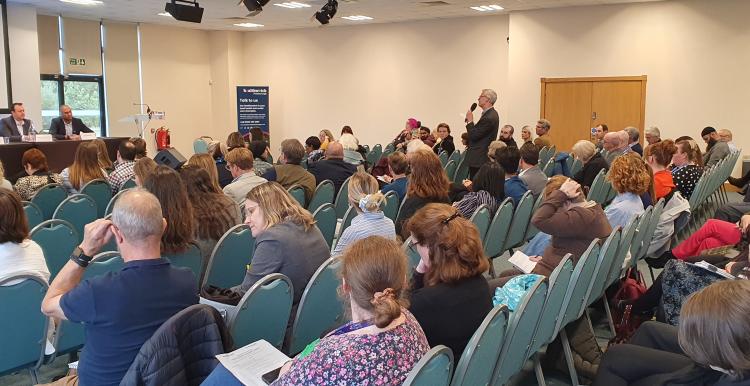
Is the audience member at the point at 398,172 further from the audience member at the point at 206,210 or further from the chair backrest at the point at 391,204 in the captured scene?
the audience member at the point at 206,210

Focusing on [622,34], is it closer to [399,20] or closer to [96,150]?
[399,20]

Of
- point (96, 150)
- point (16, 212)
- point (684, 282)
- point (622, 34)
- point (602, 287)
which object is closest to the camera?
point (16, 212)

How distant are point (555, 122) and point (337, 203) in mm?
8107

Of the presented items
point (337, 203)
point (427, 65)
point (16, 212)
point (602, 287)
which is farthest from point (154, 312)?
point (427, 65)

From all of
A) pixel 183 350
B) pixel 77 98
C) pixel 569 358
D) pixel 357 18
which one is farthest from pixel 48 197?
pixel 357 18

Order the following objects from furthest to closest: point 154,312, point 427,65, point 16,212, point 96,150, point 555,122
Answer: point 427,65
point 555,122
point 96,150
point 16,212
point 154,312

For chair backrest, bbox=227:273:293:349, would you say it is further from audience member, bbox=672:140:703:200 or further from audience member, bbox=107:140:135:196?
audience member, bbox=672:140:703:200

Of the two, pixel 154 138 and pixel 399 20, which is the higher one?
pixel 399 20

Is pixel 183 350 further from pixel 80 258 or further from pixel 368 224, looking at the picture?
pixel 368 224

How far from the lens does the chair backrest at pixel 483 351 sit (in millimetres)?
2020

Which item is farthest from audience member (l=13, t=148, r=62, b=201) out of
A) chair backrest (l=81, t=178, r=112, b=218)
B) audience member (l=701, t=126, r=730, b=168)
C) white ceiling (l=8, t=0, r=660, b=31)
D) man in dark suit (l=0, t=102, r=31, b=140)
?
audience member (l=701, t=126, r=730, b=168)

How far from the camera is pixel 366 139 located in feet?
52.6

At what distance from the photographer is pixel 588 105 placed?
1257 cm

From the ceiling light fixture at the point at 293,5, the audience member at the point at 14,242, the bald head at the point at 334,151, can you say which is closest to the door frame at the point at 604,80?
the ceiling light fixture at the point at 293,5
